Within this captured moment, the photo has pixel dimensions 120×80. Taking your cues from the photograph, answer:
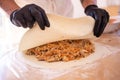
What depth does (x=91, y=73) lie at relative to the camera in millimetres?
607

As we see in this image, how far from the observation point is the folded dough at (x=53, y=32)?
725 millimetres

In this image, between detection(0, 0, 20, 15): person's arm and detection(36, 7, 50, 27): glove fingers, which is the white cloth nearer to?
detection(0, 0, 20, 15): person's arm

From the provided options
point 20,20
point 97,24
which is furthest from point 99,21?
point 20,20

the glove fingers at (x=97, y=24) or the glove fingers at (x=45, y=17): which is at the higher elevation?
the glove fingers at (x=45, y=17)

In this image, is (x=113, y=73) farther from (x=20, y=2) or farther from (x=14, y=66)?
(x=20, y=2)

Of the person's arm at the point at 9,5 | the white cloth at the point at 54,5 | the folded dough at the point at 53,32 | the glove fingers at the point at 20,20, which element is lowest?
the white cloth at the point at 54,5

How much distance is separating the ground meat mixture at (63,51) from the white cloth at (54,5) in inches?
11.5

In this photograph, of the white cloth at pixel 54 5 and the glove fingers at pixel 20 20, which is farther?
the white cloth at pixel 54 5

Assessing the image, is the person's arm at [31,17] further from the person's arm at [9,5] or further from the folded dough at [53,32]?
the person's arm at [9,5]

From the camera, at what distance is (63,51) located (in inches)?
27.6

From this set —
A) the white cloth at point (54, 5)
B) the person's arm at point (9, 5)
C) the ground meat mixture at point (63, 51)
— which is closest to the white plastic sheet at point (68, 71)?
the ground meat mixture at point (63, 51)

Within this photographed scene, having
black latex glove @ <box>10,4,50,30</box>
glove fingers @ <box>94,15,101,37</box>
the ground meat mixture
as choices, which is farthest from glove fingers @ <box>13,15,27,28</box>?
glove fingers @ <box>94,15,101,37</box>

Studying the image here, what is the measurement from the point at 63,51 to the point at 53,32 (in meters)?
0.08

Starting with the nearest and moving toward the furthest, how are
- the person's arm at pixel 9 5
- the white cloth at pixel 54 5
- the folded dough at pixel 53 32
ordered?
1. the folded dough at pixel 53 32
2. the person's arm at pixel 9 5
3. the white cloth at pixel 54 5
